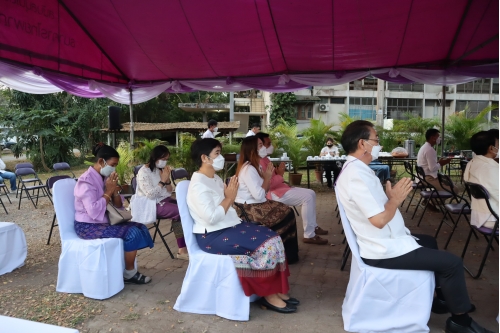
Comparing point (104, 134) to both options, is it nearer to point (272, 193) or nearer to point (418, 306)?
point (272, 193)

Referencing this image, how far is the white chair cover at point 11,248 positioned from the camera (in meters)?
3.86

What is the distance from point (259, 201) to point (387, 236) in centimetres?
166

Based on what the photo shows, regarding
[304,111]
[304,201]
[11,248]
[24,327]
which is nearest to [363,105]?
[304,111]

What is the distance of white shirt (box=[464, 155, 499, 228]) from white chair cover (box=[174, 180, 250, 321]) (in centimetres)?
212

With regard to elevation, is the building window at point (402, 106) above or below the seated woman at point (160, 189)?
above

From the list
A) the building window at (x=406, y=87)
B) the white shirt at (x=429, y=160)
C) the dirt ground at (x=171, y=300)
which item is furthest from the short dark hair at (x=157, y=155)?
the building window at (x=406, y=87)

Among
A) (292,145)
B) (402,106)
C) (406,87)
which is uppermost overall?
(406,87)

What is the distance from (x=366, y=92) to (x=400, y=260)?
26830 millimetres

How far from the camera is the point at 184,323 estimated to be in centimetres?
276

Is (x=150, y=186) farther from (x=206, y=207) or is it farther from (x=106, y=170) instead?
(x=206, y=207)

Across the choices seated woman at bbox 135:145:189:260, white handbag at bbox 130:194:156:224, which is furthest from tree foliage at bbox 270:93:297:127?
white handbag at bbox 130:194:156:224

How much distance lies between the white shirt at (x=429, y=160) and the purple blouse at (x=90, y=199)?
4.71 metres

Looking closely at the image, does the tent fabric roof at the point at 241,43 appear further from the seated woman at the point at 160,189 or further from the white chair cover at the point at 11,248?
the white chair cover at the point at 11,248

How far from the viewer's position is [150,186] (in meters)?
4.30
